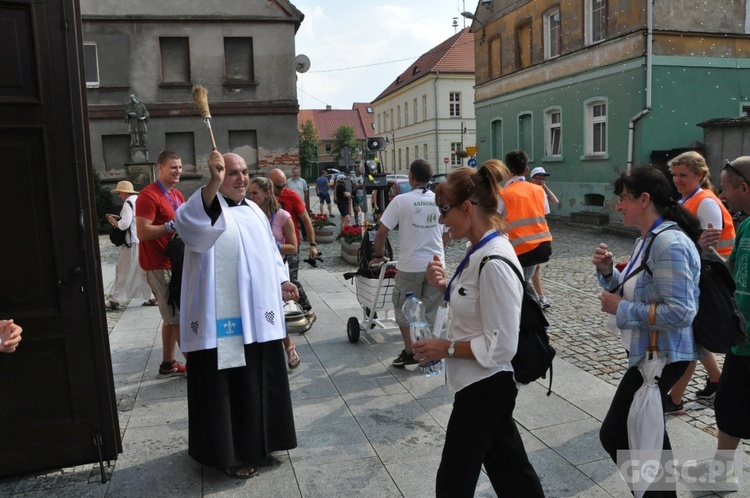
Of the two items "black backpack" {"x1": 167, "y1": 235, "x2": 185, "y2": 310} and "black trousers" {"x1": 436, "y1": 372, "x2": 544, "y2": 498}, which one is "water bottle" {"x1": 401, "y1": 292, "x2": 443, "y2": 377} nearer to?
"black trousers" {"x1": 436, "y1": 372, "x2": 544, "y2": 498}

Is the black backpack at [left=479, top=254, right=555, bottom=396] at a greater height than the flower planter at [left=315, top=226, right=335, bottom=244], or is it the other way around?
the black backpack at [left=479, top=254, right=555, bottom=396]

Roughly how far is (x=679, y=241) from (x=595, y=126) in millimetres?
18751

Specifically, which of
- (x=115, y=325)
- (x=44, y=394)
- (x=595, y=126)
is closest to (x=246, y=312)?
(x=44, y=394)

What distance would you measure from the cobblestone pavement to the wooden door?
4.07 metres

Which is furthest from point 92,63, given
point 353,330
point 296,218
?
point 353,330

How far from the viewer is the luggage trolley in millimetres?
6508

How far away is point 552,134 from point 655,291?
20.9 metres

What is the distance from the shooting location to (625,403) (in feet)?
9.94

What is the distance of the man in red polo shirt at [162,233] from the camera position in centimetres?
521

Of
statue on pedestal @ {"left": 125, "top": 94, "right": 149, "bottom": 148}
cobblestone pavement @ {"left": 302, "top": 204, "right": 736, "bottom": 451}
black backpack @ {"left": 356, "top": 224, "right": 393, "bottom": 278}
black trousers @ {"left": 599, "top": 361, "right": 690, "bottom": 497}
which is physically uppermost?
statue on pedestal @ {"left": 125, "top": 94, "right": 149, "bottom": 148}

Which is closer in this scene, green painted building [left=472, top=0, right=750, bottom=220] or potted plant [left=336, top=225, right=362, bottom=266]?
potted plant [left=336, top=225, right=362, bottom=266]

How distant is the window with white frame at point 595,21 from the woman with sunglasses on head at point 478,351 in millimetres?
18629

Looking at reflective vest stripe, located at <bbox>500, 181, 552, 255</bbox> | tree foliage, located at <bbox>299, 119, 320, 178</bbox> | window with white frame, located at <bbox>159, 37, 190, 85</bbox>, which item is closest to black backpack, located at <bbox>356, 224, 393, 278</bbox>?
reflective vest stripe, located at <bbox>500, 181, 552, 255</bbox>

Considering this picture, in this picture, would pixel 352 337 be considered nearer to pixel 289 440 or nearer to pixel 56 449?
pixel 289 440
